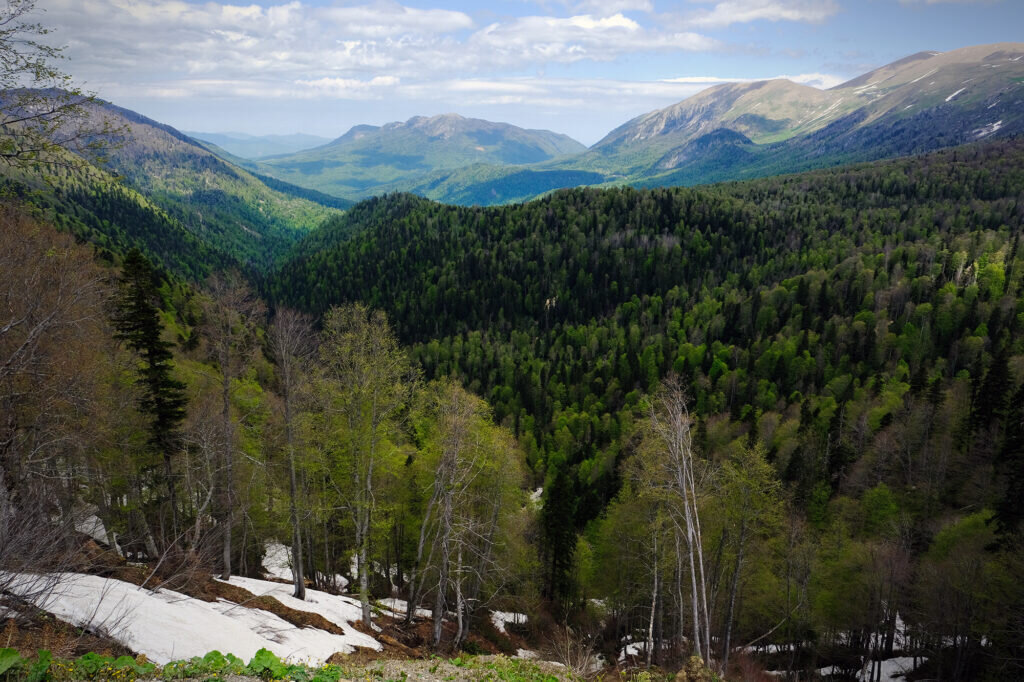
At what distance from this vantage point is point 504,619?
147 ft

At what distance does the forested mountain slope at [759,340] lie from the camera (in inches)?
2451

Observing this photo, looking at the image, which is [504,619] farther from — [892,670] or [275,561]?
[892,670]

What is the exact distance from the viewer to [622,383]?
365ft

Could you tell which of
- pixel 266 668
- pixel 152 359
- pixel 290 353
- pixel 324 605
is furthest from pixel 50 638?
pixel 324 605

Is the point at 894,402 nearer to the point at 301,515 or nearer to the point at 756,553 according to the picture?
the point at 756,553

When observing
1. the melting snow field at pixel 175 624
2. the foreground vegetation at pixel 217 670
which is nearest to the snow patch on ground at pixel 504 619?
the melting snow field at pixel 175 624

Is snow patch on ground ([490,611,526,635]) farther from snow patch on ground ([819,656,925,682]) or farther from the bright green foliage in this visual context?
the bright green foliage

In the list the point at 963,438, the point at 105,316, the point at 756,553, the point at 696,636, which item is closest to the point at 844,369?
the point at 963,438

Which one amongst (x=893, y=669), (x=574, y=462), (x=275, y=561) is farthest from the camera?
(x=574, y=462)

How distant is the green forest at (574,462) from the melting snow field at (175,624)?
1.31m

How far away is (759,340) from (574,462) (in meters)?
60.0

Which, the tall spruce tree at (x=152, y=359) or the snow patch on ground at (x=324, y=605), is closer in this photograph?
the tall spruce tree at (x=152, y=359)

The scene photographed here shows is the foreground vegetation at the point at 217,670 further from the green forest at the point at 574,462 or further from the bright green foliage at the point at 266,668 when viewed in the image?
the green forest at the point at 574,462

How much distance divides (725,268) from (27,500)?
615ft
